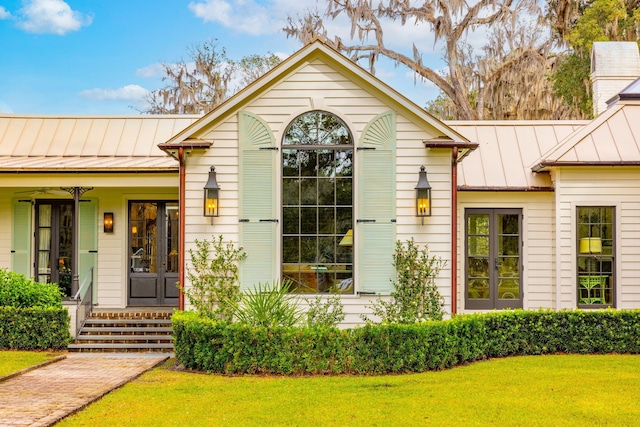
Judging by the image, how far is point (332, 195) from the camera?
10.4m

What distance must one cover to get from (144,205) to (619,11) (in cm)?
1449

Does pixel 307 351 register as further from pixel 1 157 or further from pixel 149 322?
pixel 1 157

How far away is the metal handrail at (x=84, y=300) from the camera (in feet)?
37.1

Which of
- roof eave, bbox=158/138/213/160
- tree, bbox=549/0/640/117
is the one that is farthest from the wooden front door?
tree, bbox=549/0/640/117

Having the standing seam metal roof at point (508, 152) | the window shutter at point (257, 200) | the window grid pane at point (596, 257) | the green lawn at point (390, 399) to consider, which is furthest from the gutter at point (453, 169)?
the window grid pane at point (596, 257)

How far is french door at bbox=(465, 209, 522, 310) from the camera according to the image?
472 inches

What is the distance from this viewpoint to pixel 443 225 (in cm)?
1030

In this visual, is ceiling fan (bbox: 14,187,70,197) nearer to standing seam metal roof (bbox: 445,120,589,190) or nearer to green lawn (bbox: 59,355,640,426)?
green lawn (bbox: 59,355,640,426)

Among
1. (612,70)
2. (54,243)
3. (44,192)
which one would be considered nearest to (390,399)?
(54,243)

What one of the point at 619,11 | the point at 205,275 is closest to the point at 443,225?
the point at 205,275

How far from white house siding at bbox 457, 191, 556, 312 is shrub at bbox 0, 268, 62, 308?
685 centimetres

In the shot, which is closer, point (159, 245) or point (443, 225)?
point (443, 225)

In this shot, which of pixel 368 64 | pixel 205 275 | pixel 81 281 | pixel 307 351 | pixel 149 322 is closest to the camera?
pixel 307 351

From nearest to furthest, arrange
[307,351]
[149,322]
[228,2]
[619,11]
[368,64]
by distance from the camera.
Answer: [307,351] < [149,322] < [619,11] < [368,64] < [228,2]
